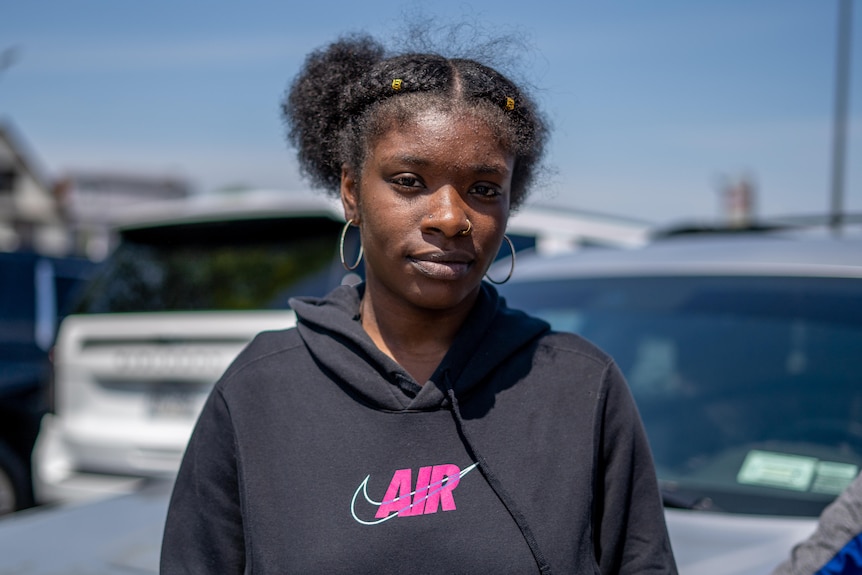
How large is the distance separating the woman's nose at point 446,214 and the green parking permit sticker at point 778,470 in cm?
142

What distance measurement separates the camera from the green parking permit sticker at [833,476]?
238 cm

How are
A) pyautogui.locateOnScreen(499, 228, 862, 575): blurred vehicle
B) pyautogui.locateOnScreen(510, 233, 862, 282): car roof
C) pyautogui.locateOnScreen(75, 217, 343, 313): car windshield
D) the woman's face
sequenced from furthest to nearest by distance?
1. pyautogui.locateOnScreen(75, 217, 343, 313): car windshield
2. pyautogui.locateOnScreen(510, 233, 862, 282): car roof
3. pyautogui.locateOnScreen(499, 228, 862, 575): blurred vehicle
4. the woman's face

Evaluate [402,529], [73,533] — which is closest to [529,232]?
[73,533]

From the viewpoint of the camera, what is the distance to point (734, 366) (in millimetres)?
2820

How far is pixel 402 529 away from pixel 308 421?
24cm

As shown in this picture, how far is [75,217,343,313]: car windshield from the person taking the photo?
454cm

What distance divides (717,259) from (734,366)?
1.33 ft

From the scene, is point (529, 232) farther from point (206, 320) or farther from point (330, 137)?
point (330, 137)

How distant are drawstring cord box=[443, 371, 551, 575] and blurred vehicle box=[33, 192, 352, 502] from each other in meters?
2.93

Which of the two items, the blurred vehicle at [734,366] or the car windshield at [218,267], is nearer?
the blurred vehicle at [734,366]

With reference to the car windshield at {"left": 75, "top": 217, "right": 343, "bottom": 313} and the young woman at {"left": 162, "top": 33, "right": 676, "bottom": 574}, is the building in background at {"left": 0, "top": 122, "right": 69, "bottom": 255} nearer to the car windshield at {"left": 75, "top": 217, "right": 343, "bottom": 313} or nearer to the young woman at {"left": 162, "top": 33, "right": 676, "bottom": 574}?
the car windshield at {"left": 75, "top": 217, "right": 343, "bottom": 313}

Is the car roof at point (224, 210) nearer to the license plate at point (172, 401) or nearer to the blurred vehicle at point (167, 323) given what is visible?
the blurred vehicle at point (167, 323)

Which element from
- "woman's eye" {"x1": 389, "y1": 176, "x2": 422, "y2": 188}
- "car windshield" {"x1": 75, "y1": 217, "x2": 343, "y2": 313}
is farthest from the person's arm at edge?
"car windshield" {"x1": 75, "y1": 217, "x2": 343, "y2": 313}

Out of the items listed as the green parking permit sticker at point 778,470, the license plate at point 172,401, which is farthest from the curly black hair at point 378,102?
the license plate at point 172,401
